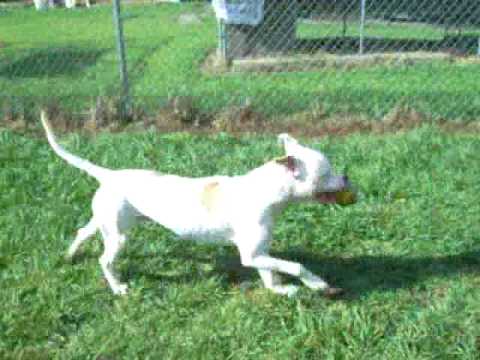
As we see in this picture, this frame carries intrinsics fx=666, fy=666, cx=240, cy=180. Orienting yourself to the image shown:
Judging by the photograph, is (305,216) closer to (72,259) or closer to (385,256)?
(385,256)

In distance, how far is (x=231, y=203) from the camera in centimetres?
306

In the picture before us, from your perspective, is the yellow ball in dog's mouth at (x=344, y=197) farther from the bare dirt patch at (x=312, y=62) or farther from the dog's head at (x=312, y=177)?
the bare dirt patch at (x=312, y=62)

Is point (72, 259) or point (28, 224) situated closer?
point (72, 259)

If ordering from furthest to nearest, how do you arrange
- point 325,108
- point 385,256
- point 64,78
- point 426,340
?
point 64,78, point 325,108, point 385,256, point 426,340

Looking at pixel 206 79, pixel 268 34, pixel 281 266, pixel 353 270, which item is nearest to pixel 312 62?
pixel 268 34

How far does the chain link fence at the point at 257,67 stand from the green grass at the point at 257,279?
147 centimetres

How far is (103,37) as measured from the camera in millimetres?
12562

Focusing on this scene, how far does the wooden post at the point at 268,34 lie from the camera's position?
9.36 metres

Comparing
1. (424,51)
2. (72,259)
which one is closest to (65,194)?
(72,259)

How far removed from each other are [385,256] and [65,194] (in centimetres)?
221

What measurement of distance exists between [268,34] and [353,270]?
6664 millimetres

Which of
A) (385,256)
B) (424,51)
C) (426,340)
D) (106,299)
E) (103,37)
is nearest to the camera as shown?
(426,340)

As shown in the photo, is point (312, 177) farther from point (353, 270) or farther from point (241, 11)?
point (241, 11)

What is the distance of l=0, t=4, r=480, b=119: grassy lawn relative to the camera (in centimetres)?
682
